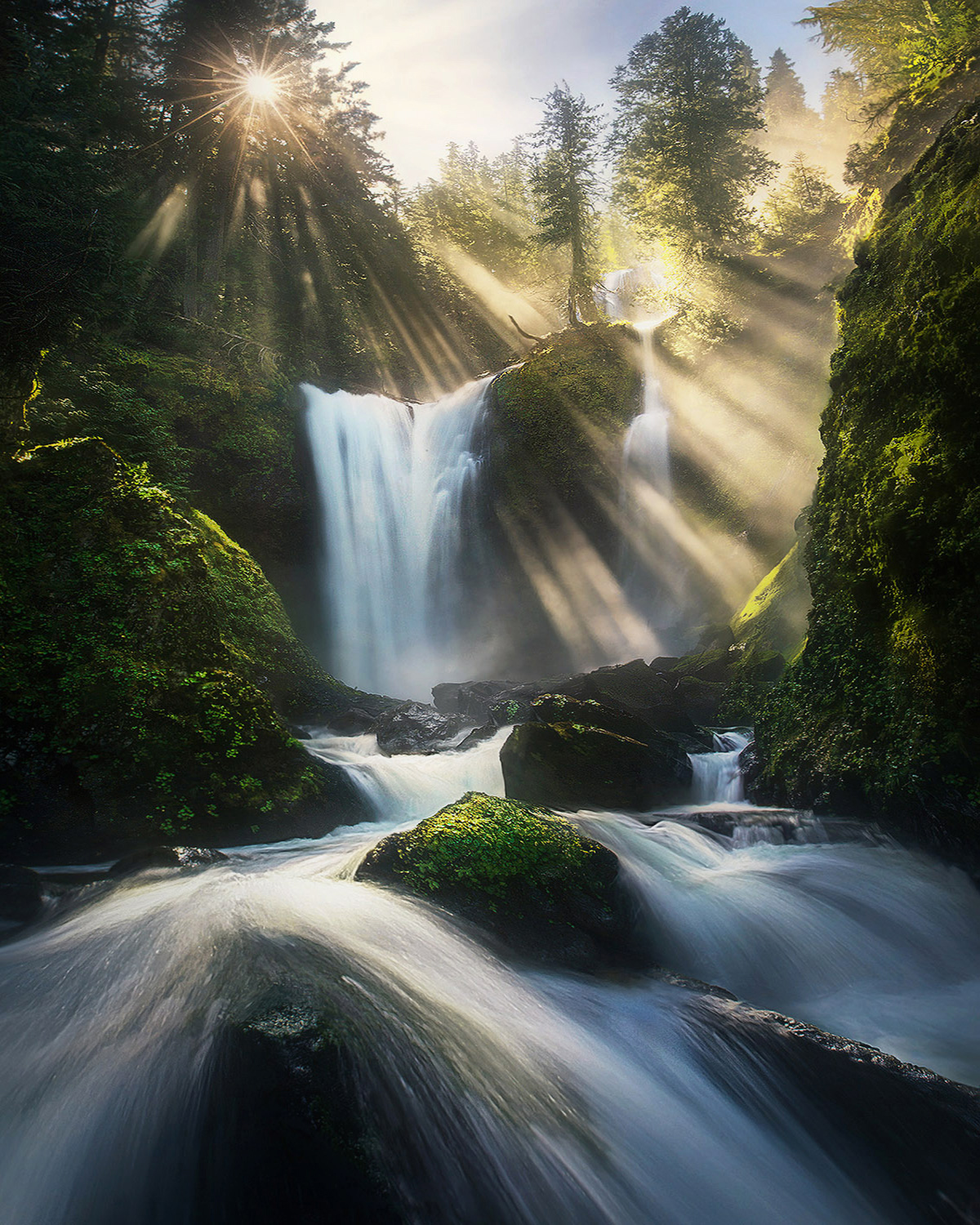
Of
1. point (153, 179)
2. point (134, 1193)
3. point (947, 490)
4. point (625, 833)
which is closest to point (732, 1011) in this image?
point (625, 833)

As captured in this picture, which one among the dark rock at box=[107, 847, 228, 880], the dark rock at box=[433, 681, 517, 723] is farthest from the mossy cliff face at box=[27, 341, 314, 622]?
the dark rock at box=[107, 847, 228, 880]

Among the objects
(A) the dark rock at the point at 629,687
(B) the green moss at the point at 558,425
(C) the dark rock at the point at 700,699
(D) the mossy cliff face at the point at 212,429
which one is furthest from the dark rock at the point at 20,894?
(B) the green moss at the point at 558,425

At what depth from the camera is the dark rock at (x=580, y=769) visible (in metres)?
7.47

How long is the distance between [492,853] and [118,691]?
13.6 feet

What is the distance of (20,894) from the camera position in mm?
4297

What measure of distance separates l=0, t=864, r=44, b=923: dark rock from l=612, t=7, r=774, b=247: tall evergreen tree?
2341cm

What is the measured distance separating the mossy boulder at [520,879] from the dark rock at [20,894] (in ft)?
7.59

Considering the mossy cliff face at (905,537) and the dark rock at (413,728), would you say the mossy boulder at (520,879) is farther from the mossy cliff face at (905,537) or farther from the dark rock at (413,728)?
the dark rock at (413,728)

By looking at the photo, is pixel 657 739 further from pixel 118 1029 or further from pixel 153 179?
pixel 153 179

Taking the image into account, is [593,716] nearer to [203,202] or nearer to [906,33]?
[906,33]

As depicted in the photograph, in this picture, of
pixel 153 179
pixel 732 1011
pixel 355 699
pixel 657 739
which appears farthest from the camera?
pixel 153 179

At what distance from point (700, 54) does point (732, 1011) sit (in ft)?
94.1

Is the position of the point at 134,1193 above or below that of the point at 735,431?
below

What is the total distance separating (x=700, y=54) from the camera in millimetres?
20906
